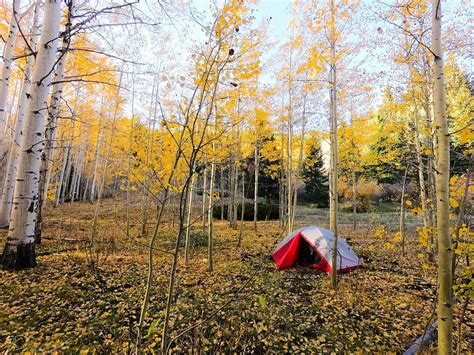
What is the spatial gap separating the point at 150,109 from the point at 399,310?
1251 cm

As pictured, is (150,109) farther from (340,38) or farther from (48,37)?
(340,38)

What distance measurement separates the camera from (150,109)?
12039mm

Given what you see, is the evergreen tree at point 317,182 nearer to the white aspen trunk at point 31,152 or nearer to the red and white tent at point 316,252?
the red and white tent at point 316,252

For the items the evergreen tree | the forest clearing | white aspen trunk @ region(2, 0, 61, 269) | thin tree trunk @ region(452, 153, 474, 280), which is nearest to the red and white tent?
the forest clearing

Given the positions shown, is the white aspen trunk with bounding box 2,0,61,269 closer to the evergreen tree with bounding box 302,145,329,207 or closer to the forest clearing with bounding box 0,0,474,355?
the forest clearing with bounding box 0,0,474,355

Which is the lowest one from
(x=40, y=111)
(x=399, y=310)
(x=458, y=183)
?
(x=399, y=310)

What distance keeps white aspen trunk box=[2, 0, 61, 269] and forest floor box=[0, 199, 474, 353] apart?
16.6 inches

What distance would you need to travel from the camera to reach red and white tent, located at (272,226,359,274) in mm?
5754

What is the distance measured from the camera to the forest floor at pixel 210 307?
2.66 metres

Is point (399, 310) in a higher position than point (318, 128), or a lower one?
lower

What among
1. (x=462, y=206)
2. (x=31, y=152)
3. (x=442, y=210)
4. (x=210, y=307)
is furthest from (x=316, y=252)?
(x=31, y=152)

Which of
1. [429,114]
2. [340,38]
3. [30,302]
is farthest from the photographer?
[429,114]

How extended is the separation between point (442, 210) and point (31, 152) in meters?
5.17

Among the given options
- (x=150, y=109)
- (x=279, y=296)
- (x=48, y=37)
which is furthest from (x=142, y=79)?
(x=279, y=296)
